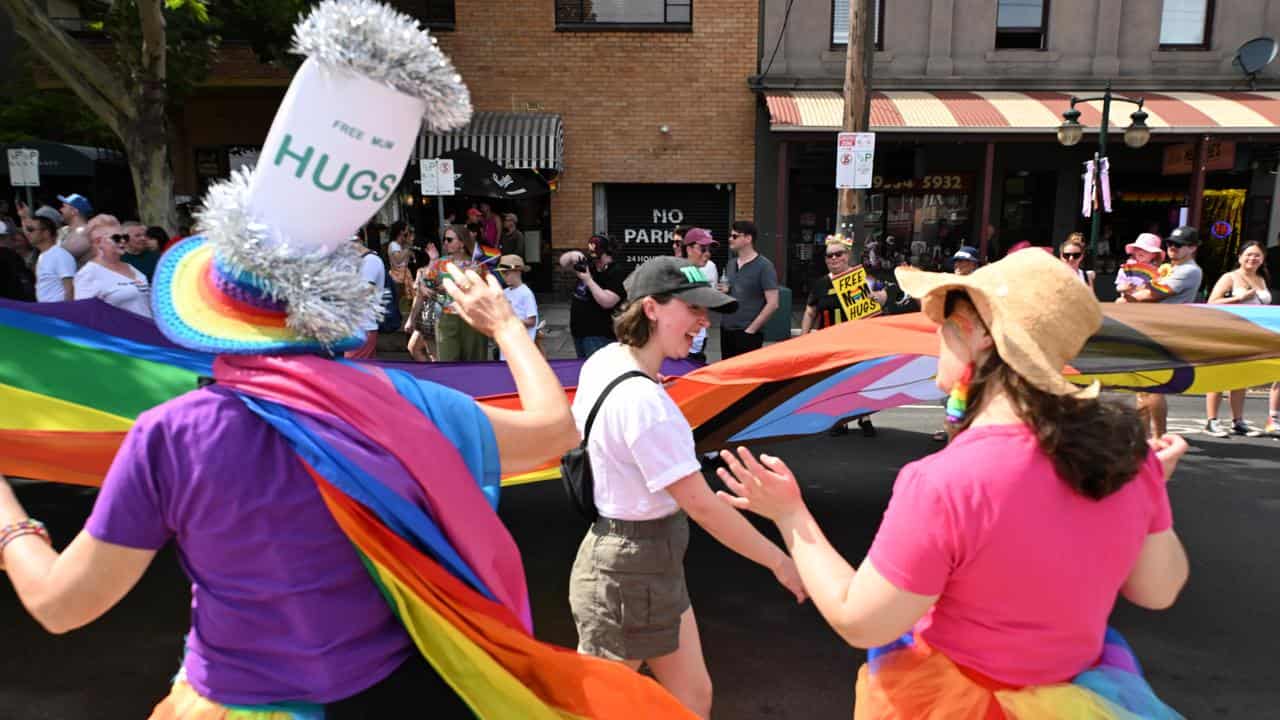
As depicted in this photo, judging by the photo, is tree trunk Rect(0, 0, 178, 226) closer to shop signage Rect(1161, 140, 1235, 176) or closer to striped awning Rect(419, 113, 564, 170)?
striped awning Rect(419, 113, 564, 170)

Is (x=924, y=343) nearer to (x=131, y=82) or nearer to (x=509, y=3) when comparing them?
(x=131, y=82)

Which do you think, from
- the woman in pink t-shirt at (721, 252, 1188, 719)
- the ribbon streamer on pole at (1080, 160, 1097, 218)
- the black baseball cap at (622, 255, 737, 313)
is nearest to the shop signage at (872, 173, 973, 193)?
the ribbon streamer on pole at (1080, 160, 1097, 218)

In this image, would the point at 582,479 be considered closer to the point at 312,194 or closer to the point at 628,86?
the point at 312,194

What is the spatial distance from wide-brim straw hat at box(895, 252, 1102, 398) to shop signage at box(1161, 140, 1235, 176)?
17.7 metres

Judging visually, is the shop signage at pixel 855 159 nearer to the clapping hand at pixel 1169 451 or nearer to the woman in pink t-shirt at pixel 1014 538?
the clapping hand at pixel 1169 451

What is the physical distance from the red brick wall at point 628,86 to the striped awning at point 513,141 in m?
0.46

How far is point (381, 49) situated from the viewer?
1411mm

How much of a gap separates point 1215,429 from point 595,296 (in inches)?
234

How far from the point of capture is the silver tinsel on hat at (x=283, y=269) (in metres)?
1.43

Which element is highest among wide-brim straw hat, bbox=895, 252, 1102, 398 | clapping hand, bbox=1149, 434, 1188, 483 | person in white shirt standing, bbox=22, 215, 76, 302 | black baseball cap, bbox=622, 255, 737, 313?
wide-brim straw hat, bbox=895, 252, 1102, 398

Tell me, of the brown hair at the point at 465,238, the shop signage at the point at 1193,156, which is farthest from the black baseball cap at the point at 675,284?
the shop signage at the point at 1193,156

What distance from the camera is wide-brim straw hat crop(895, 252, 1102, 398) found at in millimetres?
1543

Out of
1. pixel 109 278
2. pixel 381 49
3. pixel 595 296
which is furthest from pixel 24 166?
pixel 381 49

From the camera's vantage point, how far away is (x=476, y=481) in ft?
5.21
